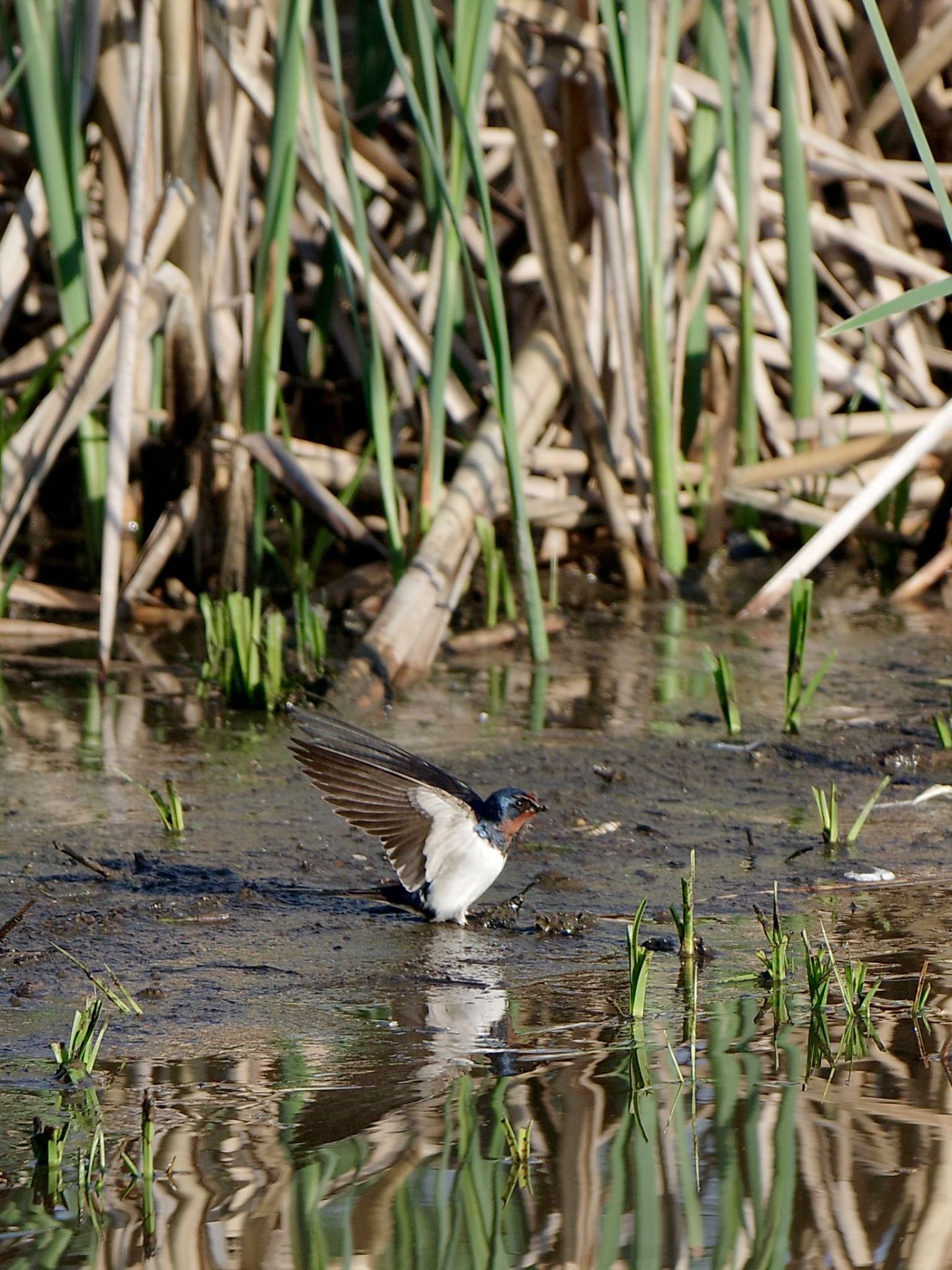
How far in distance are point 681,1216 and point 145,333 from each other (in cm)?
407

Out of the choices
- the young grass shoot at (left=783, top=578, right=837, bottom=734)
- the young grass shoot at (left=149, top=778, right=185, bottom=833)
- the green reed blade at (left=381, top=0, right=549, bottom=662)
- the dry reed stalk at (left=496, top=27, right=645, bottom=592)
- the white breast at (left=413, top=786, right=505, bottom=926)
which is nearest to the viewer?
the white breast at (left=413, top=786, right=505, bottom=926)

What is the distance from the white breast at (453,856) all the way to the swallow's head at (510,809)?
4 cm

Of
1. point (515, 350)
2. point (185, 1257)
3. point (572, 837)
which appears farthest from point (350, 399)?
point (185, 1257)

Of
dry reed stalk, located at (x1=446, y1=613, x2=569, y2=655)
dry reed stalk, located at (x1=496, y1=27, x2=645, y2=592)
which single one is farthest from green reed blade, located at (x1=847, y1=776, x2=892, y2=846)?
dry reed stalk, located at (x1=496, y1=27, x2=645, y2=592)

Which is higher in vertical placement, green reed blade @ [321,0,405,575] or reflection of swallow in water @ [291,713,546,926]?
green reed blade @ [321,0,405,575]

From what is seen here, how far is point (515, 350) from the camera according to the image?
23.0ft

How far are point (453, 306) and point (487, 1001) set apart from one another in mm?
2807

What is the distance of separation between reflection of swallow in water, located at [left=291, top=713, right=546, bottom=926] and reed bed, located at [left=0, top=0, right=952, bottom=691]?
1597 mm

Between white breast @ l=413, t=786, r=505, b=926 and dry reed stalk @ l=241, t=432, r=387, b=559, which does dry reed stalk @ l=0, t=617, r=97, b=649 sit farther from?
white breast @ l=413, t=786, r=505, b=926

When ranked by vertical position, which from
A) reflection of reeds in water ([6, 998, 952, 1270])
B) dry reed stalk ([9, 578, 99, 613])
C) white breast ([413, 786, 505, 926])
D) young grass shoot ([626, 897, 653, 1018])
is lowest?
reflection of reeds in water ([6, 998, 952, 1270])

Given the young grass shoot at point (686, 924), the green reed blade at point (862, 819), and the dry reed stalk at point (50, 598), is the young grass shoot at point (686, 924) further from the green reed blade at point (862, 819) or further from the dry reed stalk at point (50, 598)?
the dry reed stalk at point (50, 598)

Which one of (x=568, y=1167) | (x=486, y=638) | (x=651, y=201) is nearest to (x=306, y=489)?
(x=486, y=638)

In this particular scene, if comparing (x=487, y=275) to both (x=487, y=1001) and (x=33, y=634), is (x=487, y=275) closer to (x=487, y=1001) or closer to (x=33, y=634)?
(x=33, y=634)

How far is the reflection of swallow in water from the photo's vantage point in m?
3.83
